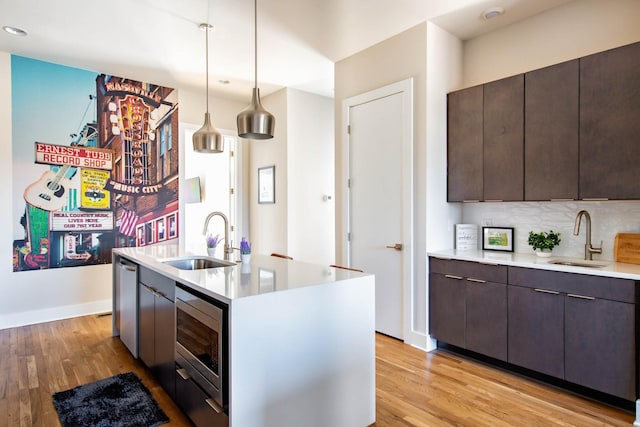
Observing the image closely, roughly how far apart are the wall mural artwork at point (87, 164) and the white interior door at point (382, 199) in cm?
265

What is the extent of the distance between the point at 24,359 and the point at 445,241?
378 cm

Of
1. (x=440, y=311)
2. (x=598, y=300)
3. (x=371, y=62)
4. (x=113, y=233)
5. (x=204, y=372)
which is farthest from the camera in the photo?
(x=113, y=233)

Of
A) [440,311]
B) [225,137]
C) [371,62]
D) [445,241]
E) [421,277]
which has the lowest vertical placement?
[440,311]

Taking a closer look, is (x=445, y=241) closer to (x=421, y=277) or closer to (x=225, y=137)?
(x=421, y=277)

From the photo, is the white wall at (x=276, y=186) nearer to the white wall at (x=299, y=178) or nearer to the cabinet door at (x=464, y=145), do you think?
the white wall at (x=299, y=178)

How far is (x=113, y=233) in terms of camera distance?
4531 millimetres

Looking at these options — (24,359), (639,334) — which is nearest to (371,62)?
(639,334)

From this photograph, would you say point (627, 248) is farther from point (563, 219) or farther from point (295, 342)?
point (295, 342)

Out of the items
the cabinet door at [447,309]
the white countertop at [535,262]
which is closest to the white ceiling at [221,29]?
the white countertop at [535,262]

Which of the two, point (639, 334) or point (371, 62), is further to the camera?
point (371, 62)

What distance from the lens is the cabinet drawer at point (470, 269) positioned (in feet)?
9.14

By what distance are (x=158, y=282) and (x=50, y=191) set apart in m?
2.69

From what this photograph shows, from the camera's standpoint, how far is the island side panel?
161cm

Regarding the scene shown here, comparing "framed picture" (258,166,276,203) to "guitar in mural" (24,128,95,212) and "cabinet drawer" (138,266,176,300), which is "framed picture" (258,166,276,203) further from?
"cabinet drawer" (138,266,176,300)
